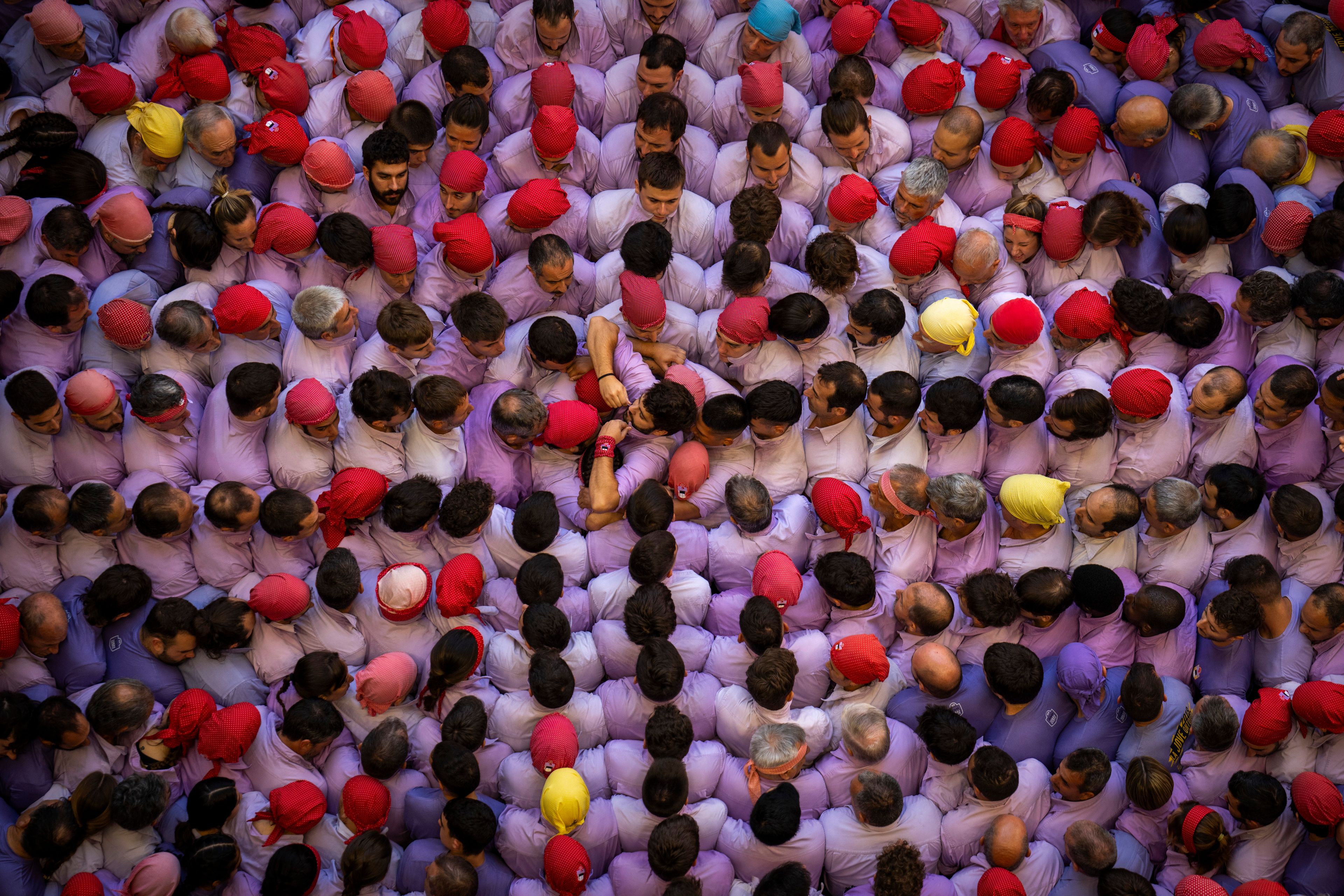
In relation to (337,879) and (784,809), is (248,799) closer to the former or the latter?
(337,879)

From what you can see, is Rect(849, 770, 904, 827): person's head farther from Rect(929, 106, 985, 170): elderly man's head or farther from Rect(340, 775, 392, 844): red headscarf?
Rect(929, 106, 985, 170): elderly man's head

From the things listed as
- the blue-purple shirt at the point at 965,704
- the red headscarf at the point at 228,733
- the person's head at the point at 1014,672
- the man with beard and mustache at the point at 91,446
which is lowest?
the red headscarf at the point at 228,733

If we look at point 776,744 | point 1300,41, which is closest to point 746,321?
point 776,744

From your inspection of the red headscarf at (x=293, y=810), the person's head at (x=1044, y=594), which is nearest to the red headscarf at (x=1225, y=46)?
the person's head at (x=1044, y=594)

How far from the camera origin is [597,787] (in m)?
5.92

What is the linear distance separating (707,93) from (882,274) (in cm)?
187

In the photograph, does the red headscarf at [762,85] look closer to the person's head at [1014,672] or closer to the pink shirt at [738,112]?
the pink shirt at [738,112]

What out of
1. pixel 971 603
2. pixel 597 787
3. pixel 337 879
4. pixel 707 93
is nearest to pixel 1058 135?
pixel 707 93

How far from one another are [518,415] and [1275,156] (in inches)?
213

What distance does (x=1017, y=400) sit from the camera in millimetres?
6215

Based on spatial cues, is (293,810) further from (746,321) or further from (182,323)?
(746,321)

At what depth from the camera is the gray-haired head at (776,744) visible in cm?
565

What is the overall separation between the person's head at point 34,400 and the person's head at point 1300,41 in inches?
324

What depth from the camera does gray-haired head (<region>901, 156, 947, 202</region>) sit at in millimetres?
6742
